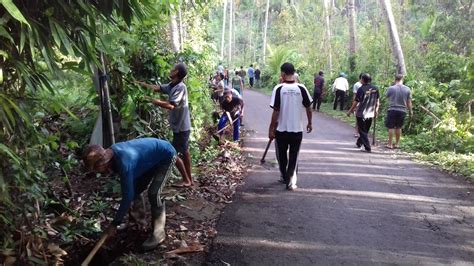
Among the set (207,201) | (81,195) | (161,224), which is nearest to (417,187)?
(207,201)

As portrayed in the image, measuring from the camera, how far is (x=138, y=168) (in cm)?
471

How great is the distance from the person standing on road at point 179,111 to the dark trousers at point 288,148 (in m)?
1.44

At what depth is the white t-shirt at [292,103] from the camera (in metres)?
6.70

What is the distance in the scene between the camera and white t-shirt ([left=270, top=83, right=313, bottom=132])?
6699mm

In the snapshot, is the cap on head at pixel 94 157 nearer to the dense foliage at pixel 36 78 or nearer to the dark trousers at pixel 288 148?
the dense foliage at pixel 36 78

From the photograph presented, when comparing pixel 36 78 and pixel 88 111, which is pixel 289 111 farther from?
pixel 36 78

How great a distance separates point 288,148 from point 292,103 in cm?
83

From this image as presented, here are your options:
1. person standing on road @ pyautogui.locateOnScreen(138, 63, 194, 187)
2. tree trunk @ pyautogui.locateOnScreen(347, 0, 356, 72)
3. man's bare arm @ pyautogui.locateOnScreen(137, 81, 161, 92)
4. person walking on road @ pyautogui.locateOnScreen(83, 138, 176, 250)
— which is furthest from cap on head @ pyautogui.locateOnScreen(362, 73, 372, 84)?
tree trunk @ pyautogui.locateOnScreen(347, 0, 356, 72)

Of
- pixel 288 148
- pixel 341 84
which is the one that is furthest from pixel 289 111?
pixel 341 84

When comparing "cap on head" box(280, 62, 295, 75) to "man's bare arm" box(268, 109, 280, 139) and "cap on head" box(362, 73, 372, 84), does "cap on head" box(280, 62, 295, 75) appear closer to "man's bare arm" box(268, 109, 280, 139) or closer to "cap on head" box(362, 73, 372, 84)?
"man's bare arm" box(268, 109, 280, 139)

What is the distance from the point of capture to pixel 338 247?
4.91 meters

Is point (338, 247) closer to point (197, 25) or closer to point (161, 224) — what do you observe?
point (161, 224)

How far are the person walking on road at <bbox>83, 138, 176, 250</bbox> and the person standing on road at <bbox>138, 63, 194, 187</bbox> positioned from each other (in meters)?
1.49

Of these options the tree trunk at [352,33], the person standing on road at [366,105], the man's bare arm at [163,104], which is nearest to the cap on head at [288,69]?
the man's bare arm at [163,104]
